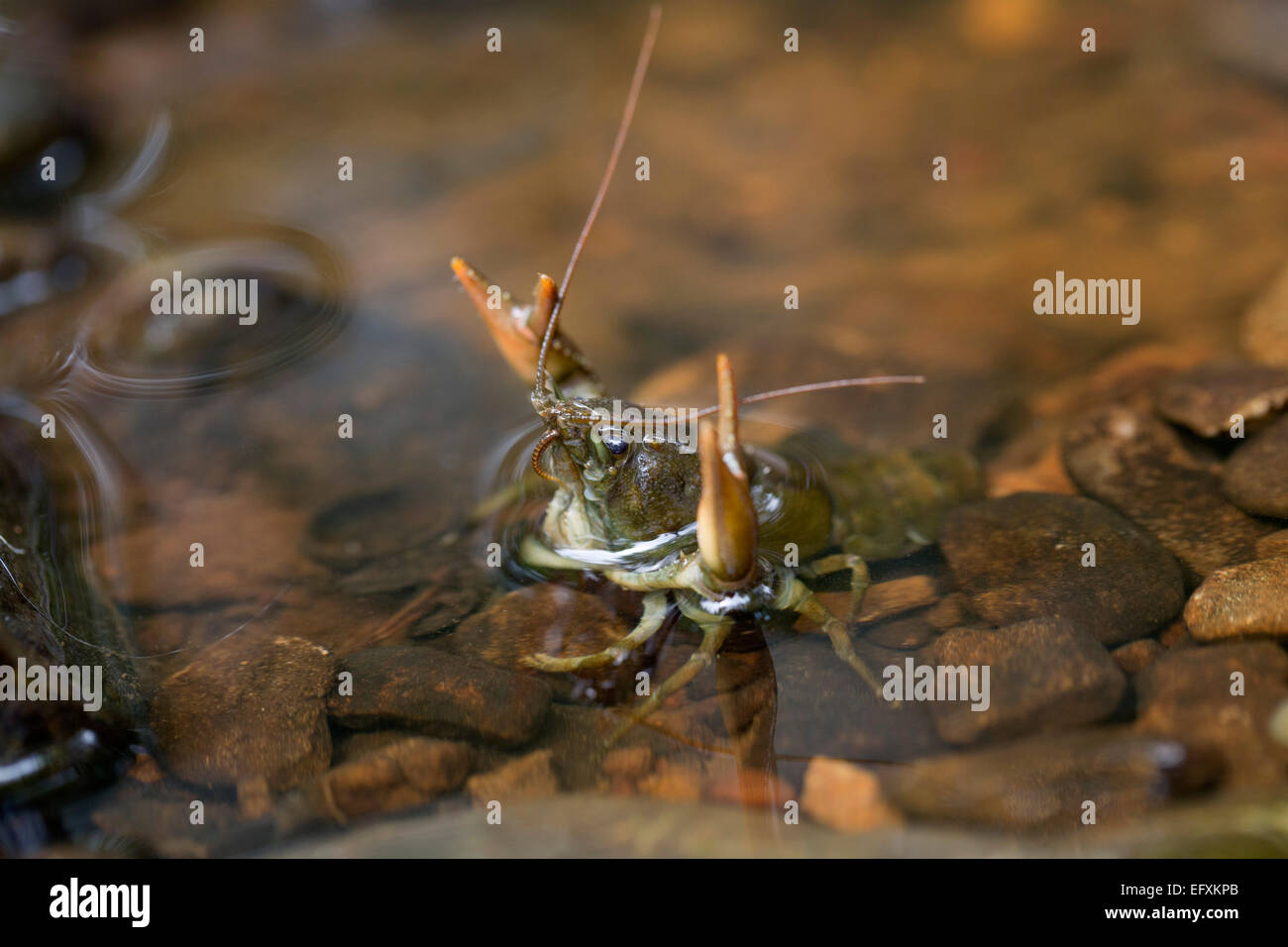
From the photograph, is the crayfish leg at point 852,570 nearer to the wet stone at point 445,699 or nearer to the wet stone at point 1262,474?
the wet stone at point 445,699

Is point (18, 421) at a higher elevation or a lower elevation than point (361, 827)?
higher

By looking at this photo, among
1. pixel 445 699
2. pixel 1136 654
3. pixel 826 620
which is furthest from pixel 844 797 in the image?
pixel 445 699

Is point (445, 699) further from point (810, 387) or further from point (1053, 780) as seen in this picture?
point (1053, 780)

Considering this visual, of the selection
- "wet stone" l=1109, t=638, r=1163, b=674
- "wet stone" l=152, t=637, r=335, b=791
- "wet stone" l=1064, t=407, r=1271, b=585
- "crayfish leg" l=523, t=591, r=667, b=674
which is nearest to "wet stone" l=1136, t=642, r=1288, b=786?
"wet stone" l=1109, t=638, r=1163, b=674

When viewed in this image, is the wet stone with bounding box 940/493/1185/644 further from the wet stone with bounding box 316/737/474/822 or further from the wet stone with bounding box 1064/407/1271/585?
the wet stone with bounding box 316/737/474/822

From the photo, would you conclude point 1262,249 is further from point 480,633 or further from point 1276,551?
point 480,633

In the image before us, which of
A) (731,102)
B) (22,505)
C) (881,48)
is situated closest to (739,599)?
(22,505)
